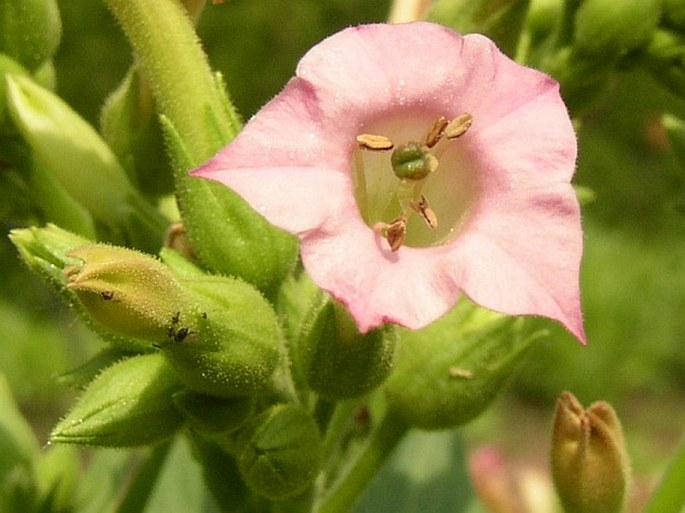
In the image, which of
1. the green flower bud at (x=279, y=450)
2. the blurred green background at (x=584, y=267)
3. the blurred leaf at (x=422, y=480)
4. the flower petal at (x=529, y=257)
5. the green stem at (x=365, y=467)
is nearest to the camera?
the flower petal at (x=529, y=257)

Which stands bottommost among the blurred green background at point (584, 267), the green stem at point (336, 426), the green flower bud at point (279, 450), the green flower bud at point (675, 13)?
the blurred green background at point (584, 267)

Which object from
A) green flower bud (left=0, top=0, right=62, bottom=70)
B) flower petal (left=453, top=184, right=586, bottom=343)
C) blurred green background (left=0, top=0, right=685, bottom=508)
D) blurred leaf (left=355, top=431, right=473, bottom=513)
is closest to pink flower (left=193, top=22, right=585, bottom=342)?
flower petal (left=453, top=184, right=586, bottom=343)

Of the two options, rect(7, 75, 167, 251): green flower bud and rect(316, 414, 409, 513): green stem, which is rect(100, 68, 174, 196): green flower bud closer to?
rect(7, 75, 167, 251): green flower bud

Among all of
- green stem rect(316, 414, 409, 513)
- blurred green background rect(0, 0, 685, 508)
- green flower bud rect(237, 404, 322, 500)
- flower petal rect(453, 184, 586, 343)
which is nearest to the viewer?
flower petal rect(453, 184, 586, 343)

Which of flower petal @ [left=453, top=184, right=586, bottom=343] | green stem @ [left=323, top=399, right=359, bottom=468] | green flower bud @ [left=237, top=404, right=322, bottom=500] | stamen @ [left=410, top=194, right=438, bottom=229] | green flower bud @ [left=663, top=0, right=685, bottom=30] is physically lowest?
green stem @ [left=323, top=399, right=359, bottom=468]

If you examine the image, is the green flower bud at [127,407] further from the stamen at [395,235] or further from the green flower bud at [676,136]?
the green flower bud at [676,136]

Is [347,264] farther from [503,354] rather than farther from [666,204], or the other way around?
[666,204]

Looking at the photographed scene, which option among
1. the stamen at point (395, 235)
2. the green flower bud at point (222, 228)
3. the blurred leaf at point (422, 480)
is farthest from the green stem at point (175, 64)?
the blurred leaf at point (422, 480)
